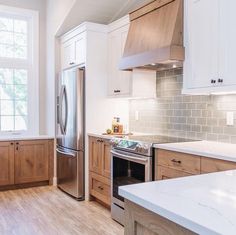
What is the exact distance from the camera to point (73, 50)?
4391mm

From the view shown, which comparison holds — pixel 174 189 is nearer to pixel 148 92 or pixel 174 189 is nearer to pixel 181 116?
pixel 181 116

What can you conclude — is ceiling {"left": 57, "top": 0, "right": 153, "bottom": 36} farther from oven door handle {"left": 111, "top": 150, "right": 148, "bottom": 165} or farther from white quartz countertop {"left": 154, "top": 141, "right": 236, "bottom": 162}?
white quartz countertop {"left": 154, "top": 141, "right": 236, "bottom": 162}

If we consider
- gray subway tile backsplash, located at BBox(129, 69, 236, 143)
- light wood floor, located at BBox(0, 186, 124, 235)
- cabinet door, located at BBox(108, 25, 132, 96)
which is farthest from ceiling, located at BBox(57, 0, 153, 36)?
light wood floor, located at BBox(0, 186, 124, 235)

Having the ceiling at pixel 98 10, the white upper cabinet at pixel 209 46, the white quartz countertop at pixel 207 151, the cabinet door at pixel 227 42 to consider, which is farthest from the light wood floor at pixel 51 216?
the ceiling at pixel 98 10

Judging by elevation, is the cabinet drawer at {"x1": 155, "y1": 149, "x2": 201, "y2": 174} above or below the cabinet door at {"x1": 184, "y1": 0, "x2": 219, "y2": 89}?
below

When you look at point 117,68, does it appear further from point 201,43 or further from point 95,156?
point 201,43

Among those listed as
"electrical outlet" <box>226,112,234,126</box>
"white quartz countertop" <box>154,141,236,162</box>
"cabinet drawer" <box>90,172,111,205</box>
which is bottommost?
"cabinet drawer" <box>90,172,111,205</box>

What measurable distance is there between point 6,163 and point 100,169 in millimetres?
1627

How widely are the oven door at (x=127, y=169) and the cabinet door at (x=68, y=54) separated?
176cm

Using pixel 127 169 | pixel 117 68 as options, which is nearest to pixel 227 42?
pixel 127 169

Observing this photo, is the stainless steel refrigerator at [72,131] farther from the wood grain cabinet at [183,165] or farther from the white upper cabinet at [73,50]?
the wood grain cabinet at [183,165]

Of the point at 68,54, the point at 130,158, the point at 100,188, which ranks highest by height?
the point at 68,54

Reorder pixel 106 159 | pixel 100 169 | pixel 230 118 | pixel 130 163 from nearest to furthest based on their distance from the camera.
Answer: pixel 230 118
pixel 130 163
pixel 106 159
pixel 100 169

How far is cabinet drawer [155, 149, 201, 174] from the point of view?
2.39 meters
